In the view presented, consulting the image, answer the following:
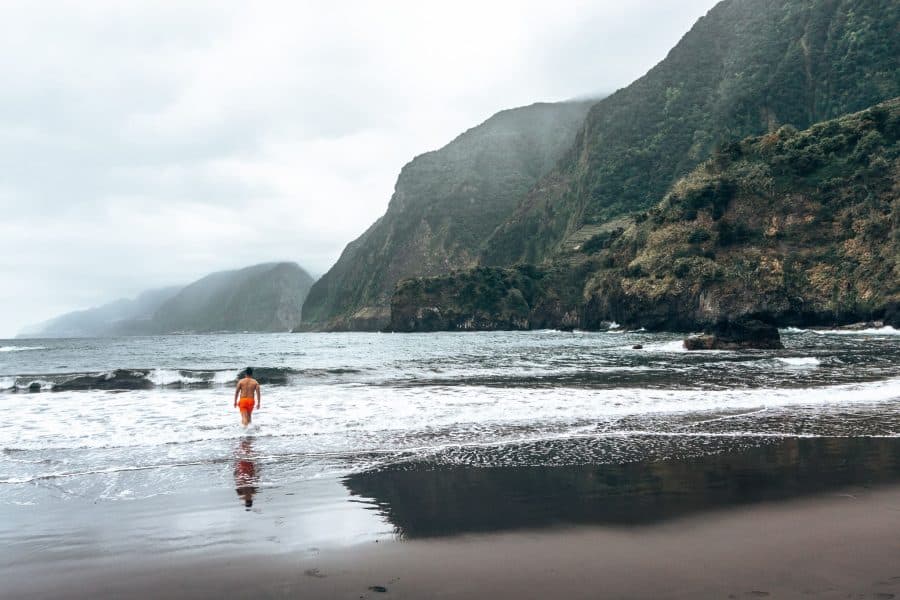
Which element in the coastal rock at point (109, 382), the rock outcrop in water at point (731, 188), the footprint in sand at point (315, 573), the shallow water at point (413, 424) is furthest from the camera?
the rock outcrop in water at point (731, 188)

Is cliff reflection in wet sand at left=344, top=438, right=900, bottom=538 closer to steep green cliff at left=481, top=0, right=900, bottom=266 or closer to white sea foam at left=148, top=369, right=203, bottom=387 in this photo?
white sea foam at left=148, top=369, right=203, bottom=387

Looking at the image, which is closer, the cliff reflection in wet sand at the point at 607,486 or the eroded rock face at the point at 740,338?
the cliff reflection in wet sand at the point at 607,486

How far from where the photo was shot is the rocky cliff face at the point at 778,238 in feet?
232

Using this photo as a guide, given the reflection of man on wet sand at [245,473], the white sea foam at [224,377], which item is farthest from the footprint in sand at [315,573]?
the white sea foam at [224,377]

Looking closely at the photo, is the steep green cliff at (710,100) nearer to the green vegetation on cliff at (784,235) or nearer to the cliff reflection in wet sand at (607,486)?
the green vegetation on cliff at (784,235)

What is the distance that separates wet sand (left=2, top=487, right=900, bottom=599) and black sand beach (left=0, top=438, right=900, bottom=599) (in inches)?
0.7

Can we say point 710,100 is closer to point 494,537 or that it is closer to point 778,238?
point 778,238

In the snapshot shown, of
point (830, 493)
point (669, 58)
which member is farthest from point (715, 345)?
point (669, 58)

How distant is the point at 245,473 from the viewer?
29.7ft

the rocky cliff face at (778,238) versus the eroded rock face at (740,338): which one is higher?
the rocky cliff face at (778,238)

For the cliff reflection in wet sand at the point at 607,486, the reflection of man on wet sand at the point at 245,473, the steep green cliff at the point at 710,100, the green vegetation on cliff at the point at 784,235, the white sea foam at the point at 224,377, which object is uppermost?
the steep green cliff at the point at 710,100

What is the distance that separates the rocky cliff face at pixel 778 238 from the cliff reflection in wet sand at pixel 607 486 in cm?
6699

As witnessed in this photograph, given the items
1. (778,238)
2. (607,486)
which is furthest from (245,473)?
(778,238)

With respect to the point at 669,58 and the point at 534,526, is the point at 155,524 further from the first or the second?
the point at 669,58
